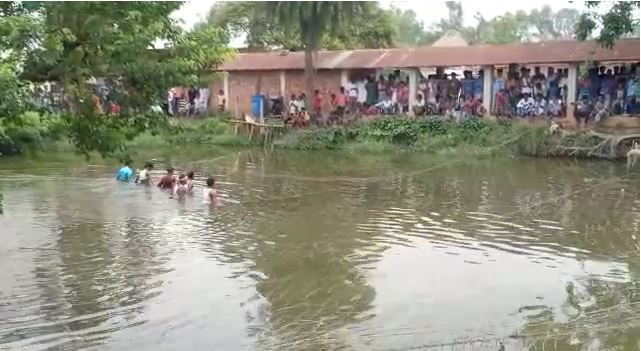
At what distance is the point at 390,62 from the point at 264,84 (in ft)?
19.3

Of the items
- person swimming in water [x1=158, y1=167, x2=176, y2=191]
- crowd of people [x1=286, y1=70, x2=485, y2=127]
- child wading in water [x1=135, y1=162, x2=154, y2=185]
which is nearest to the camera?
person swimming in water [x1=158, y1=167, x2=176, y2=191]

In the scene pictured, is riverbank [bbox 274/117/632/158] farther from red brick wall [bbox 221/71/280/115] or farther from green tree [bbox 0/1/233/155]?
green tree [bbox 0/1/233/155]

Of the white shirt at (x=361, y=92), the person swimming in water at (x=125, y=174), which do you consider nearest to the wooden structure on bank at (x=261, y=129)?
the white shirt at (x=361, y=92)

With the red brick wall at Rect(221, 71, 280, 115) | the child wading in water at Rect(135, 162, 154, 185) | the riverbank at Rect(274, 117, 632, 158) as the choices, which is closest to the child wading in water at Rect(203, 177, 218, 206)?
the child wading in water at Rect(135, 162, 154, 185)

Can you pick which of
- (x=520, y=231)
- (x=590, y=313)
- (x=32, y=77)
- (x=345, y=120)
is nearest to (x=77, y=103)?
(x=32, y=77)

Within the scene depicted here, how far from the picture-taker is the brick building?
2745 centimetres

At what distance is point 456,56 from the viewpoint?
3002cm

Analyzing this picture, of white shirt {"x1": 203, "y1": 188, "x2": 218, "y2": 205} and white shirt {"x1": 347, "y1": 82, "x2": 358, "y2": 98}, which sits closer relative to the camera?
white shirt {"x1": 203, "y1": 188, "x2": 218, "y2": 205}

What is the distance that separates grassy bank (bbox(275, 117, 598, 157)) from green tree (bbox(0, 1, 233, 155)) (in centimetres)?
1874

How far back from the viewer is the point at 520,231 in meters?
14.8

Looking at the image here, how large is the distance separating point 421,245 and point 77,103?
24.1 feet

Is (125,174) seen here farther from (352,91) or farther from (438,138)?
(352,91)

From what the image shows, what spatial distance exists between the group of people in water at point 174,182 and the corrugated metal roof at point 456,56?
826 cm

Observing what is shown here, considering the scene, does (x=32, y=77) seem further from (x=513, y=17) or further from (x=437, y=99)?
(x=513, y=17)
